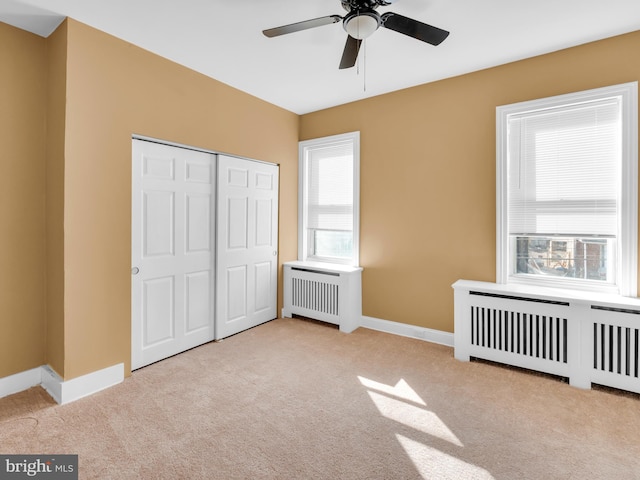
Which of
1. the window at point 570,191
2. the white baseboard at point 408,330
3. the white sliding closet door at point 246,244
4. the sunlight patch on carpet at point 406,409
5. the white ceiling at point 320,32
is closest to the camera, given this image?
the sunlight patch on carpet at point 406,409

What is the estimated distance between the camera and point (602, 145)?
9.02 feet

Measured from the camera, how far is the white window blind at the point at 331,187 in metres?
4.25

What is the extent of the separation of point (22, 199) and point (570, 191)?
467 centimetres

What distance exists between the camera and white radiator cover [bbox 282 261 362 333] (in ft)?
12.8

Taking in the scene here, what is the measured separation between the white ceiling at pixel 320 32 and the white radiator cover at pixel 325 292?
2238 mm

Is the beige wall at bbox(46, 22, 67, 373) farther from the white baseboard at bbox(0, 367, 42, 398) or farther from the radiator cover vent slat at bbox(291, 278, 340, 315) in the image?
the radiator cover vent slat at bbox(291, 278, 340, 315)

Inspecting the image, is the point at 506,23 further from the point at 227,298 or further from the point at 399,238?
the point at 227,298

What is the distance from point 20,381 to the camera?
252cm

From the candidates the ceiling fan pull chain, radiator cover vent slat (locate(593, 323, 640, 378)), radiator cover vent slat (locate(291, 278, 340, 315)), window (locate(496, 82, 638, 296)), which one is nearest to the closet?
radiator cover vent slat (locate(291, 278, 340, 315))

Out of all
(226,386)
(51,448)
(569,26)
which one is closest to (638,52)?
(569,26)

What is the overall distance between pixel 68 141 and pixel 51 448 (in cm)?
207

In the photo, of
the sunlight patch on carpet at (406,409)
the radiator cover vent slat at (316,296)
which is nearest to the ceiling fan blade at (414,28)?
the sunlight patch on carpet at (406,409)

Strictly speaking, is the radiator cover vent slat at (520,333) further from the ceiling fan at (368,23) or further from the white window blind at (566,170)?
the ceiling fan at (368,23)

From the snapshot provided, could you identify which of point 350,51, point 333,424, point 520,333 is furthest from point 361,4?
point 520,333
